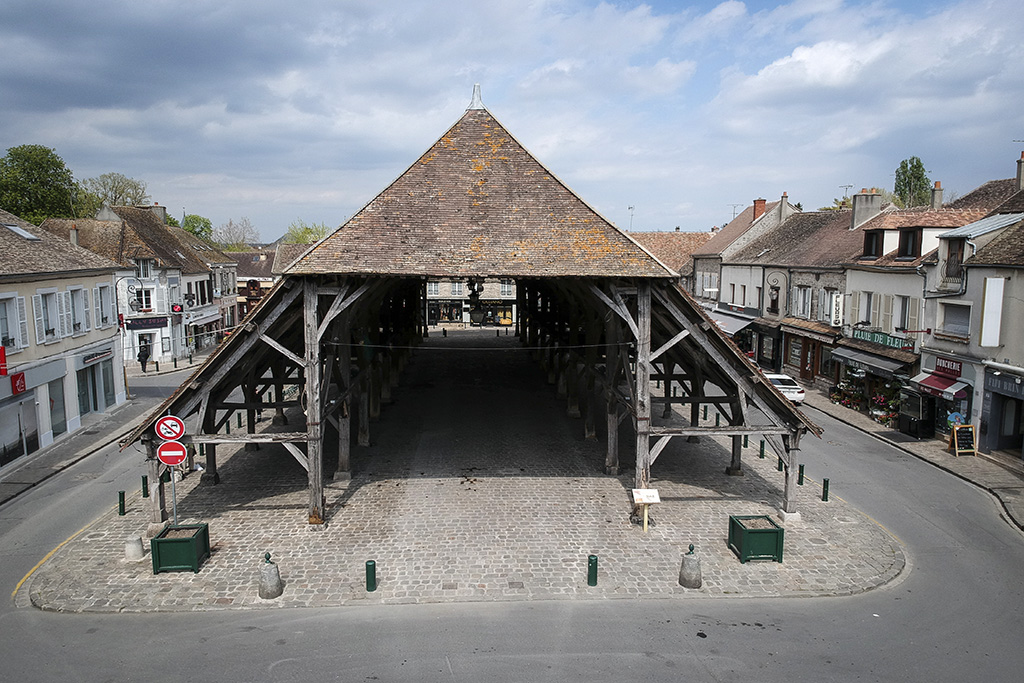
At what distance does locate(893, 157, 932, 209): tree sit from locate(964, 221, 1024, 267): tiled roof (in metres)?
40.7

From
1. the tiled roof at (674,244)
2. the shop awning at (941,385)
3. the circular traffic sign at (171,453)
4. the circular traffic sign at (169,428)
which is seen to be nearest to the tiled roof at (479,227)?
the circular traffic sign at (169,428)

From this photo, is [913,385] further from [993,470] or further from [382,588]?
[382,588]

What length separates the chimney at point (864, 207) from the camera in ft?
101

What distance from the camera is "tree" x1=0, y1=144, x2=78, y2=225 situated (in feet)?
145

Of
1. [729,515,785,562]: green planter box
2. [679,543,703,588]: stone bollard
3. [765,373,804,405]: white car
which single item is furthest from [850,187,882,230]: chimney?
[679,543,703,588]: stone bollard

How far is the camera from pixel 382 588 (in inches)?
440

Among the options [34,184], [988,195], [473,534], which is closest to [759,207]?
[988,195]

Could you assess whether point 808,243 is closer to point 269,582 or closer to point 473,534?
point 473,534

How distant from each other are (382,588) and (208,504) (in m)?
5.95

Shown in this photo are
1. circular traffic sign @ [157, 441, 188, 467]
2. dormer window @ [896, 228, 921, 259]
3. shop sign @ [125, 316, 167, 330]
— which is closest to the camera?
circular traffic sign @ [157, 441, 188, 467]

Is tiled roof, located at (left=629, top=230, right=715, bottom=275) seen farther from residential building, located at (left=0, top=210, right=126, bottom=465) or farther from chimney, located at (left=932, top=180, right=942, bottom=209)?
residential building, located at (left=0, top=210, right=126, bottom=465)

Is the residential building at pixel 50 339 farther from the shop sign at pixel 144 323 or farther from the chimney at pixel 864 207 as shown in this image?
the chimney at pixel 864 207

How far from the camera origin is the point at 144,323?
119 ft

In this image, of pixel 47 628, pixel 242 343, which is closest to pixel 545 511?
pixel 242 343
